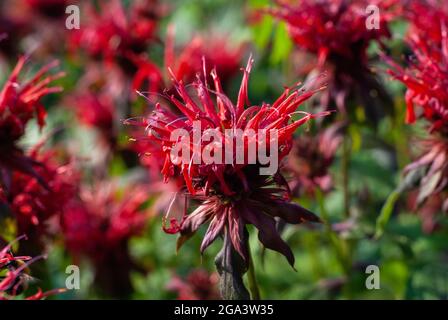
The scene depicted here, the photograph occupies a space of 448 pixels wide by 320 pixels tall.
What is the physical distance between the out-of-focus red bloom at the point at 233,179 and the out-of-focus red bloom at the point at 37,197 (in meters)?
0.46

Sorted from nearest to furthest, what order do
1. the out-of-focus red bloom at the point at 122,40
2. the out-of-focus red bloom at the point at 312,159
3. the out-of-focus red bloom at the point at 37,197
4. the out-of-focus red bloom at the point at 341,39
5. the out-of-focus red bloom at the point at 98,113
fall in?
the out-of-focus red bloom at the point at 37,197 → the out-of-focus red bloom at the point at 341,39 → the out-of-focus red bloom at the point at 312,159 → the out-of-focus red bloom at the point at 122,40 → the out-of-focus red bloom at the point at 98,113

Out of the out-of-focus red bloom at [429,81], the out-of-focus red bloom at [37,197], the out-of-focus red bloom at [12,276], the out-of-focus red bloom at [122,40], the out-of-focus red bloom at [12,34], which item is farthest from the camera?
the out-of-focus red bloom at [12,34]

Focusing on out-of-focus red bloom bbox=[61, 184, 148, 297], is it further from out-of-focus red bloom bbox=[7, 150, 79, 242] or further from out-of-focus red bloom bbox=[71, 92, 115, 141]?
out-of-focus red bloom bbox=[71, 92, 115, 141]

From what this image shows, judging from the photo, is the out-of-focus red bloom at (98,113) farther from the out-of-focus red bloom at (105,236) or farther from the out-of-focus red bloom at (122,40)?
the out-of-focus red bloom at (105,236)

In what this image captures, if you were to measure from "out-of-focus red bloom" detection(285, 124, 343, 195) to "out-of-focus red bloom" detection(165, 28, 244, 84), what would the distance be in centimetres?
45

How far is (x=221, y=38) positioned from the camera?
3.74 m

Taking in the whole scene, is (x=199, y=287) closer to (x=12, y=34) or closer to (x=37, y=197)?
(x=37, y=197)

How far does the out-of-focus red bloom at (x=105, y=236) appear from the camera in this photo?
260 centimetres

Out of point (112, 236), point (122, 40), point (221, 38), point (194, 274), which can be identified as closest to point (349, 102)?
point (194, 274)

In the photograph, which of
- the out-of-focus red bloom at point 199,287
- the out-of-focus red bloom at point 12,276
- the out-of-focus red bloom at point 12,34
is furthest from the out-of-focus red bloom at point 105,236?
the out-of-focus red bloom at point 12,34

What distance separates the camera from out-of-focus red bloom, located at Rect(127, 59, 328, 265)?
1621 mm
